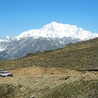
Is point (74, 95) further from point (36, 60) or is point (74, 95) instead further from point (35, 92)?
point (36, 60)

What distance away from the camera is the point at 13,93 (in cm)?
5038

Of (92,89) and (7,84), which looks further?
(7,84)

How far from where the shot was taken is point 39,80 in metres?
52.5

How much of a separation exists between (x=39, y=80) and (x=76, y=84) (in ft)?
36.5

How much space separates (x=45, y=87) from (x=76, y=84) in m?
7.55

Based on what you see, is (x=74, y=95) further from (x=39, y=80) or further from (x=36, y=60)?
(x=36, y=60)

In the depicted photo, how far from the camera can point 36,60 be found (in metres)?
103

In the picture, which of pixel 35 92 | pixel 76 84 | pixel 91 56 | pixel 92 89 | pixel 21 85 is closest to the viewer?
pixel 92 89

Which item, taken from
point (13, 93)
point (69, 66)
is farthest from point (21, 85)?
point (69, 66)

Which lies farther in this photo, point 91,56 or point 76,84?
point 91,56

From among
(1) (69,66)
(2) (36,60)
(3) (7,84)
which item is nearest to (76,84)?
(3) (7,84)

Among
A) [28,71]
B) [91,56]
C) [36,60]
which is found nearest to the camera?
[28,71]

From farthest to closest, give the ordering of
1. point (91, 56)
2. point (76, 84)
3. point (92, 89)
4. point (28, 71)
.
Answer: point (91, 56), point (28, 71), point (76, 84), point (92, 89)

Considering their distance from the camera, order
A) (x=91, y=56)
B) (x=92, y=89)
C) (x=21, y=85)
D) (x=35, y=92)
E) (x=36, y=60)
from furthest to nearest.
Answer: (x=36, y=60)
(x=91, y=56)
(x=21, y=85)
(x=35, y=92)
(x=92, y=89)
